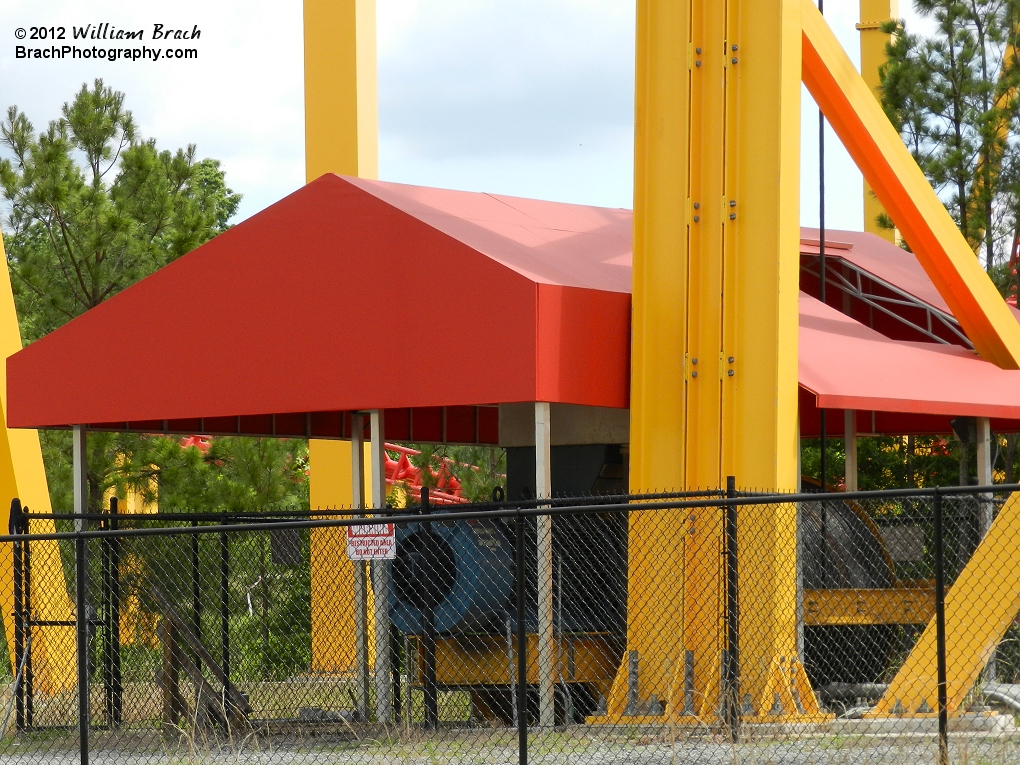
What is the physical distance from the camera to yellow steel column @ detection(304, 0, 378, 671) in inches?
887

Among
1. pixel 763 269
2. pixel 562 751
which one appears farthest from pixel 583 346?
pixel 562 751

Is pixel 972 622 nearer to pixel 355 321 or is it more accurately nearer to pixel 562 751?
pixel 562 751

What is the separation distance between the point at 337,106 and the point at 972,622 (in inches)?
554

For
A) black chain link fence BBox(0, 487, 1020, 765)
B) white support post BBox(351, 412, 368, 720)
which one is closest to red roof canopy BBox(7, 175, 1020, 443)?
black chain link fence BBox(0, 487, 1020, 765)

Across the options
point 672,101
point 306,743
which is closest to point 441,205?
point 672,101

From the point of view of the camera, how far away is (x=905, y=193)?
15.3 m

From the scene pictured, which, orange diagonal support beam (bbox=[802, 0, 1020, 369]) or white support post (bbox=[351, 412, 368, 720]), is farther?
orange diagonal support beam (bbox=[802, 0, 1020, 369])

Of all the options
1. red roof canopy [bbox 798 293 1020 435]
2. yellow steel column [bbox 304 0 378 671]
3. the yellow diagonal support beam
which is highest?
yellow steel column [bbox 304 0 378 671]

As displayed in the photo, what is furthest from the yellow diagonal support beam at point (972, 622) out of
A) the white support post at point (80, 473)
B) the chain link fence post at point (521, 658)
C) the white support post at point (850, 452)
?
the white support post at point (80, 473)

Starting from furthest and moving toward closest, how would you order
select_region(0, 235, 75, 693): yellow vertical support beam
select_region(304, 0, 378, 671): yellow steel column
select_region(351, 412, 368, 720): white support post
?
select_region(304, 0, 378, 671): yellow steel column → select_region(0, 235, 75, 693): yellow vertical support beam → select_region(351, 412, 368, 720): white support post

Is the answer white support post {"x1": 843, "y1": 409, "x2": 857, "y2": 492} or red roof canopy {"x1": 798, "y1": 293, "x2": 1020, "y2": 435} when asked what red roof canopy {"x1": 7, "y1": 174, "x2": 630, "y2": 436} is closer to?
red roof canopy {"x1": 798, "y1": 293, "x2": 1020, "y2": 435}

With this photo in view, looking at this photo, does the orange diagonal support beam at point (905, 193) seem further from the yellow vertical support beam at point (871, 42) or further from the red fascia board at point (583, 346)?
the yellow vertical support beam at point (871, 42)

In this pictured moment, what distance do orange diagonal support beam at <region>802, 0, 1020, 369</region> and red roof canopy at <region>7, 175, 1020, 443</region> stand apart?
1.59 feet

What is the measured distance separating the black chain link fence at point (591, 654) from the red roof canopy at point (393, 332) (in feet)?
4.45
